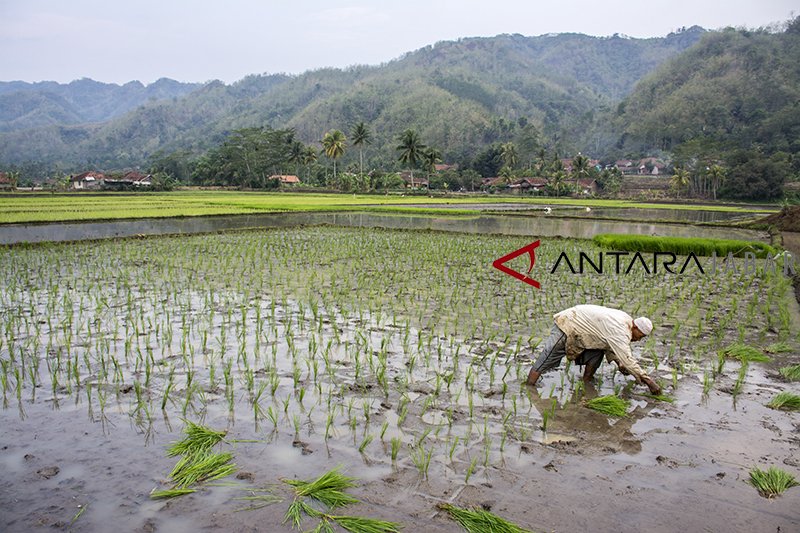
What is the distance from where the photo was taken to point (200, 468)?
3.46 m

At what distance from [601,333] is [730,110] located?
91985 mm

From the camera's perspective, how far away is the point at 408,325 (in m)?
6.64

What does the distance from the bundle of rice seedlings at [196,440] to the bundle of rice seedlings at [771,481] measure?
3.40m

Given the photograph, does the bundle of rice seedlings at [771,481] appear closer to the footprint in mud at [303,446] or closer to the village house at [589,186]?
the footprint in mud at [303,446]

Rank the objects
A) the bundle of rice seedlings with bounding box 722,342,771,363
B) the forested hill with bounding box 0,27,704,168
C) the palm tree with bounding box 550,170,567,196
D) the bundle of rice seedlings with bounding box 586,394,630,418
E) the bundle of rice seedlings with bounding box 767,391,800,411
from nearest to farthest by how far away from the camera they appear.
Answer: the bundle of rice seedlings with bounding box 586,394,630,418
the bundle of rice seedlings with bounding box 767,391,800,411
the bundle of rice seedlings with bounding box 722,342,771,363
the palm tree with bounding box 550,170,567,196
the forested hill with bounding box 0,27,704,168

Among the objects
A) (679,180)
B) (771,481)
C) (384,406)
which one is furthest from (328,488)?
(679,180)

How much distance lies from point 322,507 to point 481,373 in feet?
8.16

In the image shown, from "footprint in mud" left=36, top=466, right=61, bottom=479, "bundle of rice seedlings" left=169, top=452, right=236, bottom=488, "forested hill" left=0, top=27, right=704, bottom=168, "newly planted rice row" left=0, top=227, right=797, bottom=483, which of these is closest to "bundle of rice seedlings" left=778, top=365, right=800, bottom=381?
"newly planted rice row" left=0, top=227, right=797, bottom=483

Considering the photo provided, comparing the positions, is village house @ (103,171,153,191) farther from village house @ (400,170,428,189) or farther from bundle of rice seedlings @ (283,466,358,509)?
bundle of rice seedlings @ (283,466,358,509)

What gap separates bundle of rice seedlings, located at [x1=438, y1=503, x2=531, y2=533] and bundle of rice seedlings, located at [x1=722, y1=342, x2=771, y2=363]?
3.88 meters

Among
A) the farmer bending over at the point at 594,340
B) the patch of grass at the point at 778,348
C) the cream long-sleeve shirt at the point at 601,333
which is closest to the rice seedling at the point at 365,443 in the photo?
the farmer bending over at the point at 594,340

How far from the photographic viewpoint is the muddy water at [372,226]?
16.6 meters

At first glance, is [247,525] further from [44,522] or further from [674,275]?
[674,275]

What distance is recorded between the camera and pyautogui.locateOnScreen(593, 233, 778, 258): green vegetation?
14.5 meters
